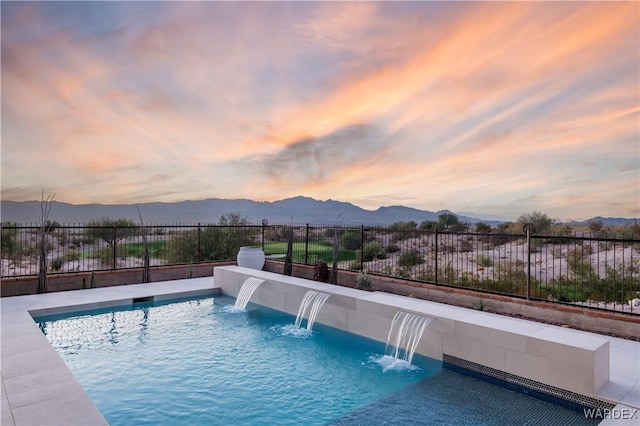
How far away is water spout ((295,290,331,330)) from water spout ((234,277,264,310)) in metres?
1.42

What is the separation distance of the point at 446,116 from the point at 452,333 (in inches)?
279

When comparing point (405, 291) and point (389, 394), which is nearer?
point (389, 394)

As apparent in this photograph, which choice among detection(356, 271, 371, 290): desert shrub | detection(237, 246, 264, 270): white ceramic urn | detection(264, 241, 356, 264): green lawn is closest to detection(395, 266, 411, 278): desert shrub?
detection(264, 241, 356, 264): green lawn

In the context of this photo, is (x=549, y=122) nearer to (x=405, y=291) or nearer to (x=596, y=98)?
(x=596, y=98)

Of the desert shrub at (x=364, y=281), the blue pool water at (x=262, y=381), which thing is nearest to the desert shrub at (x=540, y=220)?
the desert shrub at (x=364, y=281)

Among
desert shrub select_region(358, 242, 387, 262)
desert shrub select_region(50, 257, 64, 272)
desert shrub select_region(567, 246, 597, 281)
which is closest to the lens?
desert shrub select_region(567, 246, 597, 281)

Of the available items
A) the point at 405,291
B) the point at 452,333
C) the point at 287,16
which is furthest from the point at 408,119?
the point at 452,333

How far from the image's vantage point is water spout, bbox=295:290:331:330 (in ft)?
21.9

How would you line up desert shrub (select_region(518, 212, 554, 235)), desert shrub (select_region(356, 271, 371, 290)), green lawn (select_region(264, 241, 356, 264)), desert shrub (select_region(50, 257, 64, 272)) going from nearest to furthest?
desert shrub (select_region(356, 271, 371, 290)), green lawn (select_region(264, 241, 356, 264)), desert shrub (select_region(50, 257, 64, 272)), desert shrub (select_region(518, 212, 554, 235))

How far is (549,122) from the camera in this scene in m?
9.37

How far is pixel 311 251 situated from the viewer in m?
12.4

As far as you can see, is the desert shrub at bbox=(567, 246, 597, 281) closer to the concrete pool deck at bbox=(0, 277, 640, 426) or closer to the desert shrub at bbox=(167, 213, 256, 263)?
the concrete pool deck at bbox=(0, 277, 640, 426)

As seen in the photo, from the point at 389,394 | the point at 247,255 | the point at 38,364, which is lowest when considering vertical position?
the point at 389,394

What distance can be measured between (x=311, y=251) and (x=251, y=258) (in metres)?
2.56
